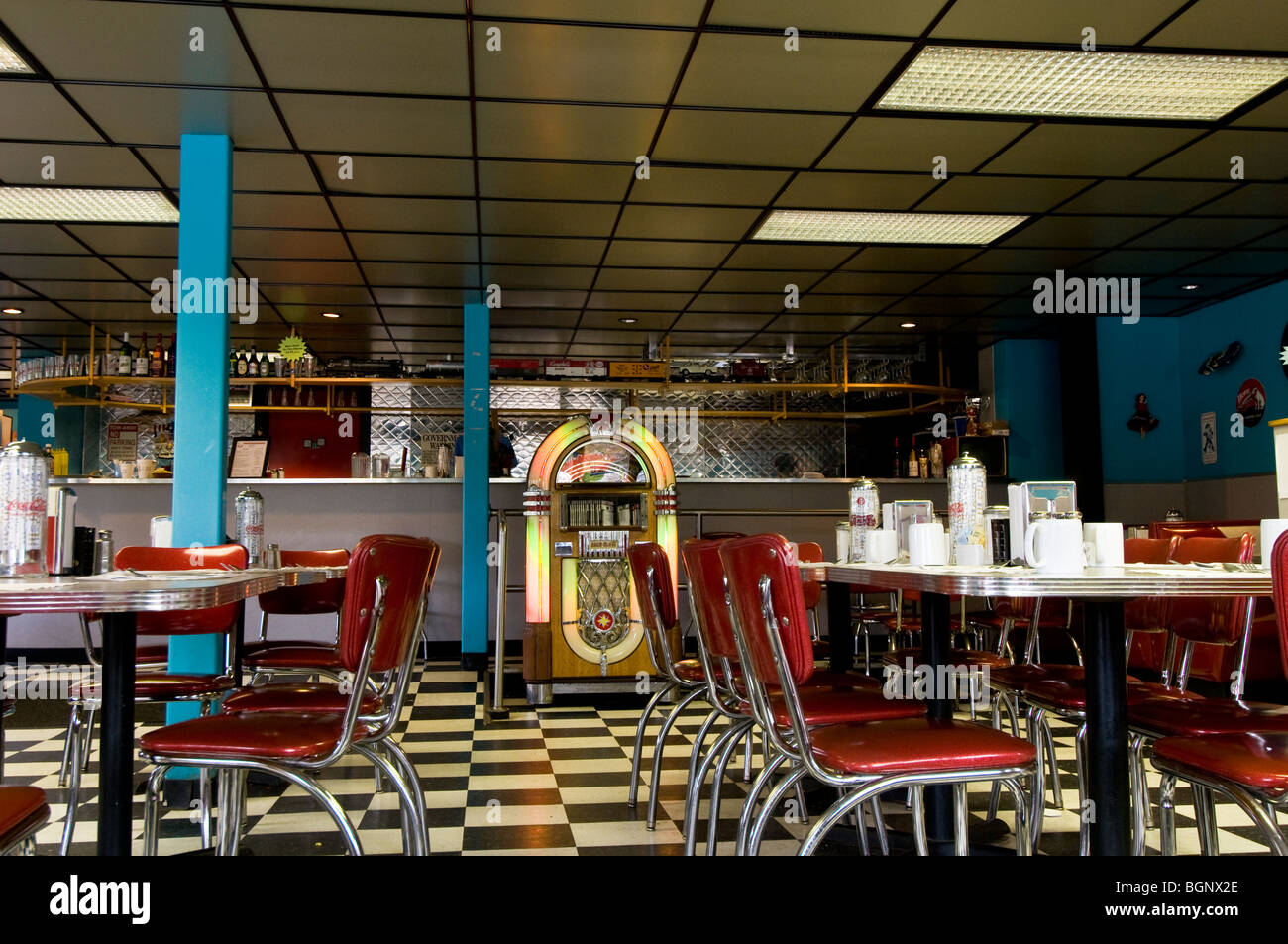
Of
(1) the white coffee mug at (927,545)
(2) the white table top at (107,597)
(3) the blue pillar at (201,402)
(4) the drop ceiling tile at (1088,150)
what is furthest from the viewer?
(4) the drop ceiling tile at (1088,150)

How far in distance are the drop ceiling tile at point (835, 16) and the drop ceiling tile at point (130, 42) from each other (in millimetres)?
2014

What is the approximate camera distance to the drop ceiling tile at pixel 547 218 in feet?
19.7

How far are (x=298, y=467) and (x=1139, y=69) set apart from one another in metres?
9.59

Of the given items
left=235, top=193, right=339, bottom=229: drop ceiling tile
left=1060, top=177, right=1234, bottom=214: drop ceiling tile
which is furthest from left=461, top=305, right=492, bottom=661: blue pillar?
left=1060, top=177, right=1234, bottom=214: drop ceiling tile

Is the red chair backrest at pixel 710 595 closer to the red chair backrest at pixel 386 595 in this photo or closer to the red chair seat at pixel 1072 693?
the red chair backrest at pixel 386 595

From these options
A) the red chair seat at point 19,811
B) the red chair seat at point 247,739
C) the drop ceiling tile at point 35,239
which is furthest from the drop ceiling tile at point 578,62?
the drop ceiling tile at point 35,239

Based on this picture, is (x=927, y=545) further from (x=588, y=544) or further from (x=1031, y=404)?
(x=1031, y=404)

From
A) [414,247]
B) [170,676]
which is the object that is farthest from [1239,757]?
[414,247]

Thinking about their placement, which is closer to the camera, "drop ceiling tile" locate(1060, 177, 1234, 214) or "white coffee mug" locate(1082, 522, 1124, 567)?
"white coffee mug" locate(1082, 522, 1124, 567)

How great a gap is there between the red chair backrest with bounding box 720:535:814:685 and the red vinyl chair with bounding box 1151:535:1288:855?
76 centimetres

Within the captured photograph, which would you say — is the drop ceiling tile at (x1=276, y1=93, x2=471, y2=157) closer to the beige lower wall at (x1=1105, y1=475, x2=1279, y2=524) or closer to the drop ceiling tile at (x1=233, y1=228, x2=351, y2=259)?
the drop ceiling tile at (x1=233, y1=228, x2=351, y2=259)

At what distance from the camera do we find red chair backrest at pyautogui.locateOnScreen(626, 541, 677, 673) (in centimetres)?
331
